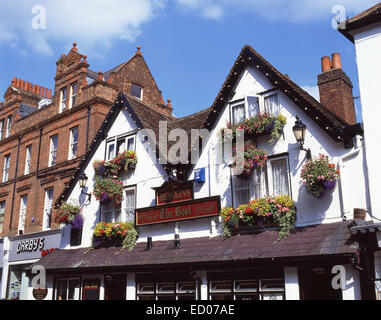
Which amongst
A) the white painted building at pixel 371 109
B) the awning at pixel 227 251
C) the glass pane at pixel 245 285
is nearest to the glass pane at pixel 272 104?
the white painted building at pixel 371 109

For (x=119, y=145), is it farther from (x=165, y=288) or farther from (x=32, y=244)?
(x=32, y=244)

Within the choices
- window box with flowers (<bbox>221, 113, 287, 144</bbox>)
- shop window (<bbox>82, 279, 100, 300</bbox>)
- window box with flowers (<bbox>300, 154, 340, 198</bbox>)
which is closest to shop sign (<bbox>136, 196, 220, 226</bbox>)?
window box with flowers (<bbox>221, 113, 287, 144</bbox>)

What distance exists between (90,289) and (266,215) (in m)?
8.02

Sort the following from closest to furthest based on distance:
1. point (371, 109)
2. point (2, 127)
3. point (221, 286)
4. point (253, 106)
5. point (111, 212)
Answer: point (371, 109) → point (221, 286) → point (253, 106) → point (111, 212) → point (2, 127)

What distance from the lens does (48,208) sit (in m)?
24.2

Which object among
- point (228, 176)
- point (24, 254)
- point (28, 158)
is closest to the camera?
point (228, 176)

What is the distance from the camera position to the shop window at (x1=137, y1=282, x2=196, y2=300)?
14477 mm

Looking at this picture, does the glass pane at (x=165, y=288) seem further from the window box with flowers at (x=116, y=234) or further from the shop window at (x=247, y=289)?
the window box with flowers at (x=116, y=234)


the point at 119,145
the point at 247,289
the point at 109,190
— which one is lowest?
the point at 247,289

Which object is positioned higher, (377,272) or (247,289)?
(377,272)

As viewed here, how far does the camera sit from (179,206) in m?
15.7

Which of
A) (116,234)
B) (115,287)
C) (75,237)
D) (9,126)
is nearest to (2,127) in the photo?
(9,126)

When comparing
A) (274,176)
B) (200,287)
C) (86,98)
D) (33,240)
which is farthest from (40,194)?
(274,176)
